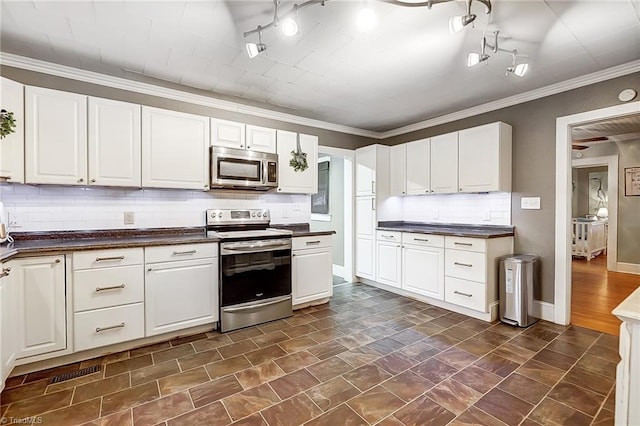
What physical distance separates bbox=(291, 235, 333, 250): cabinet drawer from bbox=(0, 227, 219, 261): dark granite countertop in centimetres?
92

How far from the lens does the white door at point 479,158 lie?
3382 millimetres

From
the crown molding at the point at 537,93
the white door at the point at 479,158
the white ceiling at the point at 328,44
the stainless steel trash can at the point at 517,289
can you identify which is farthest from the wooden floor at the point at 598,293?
the white ceiling at the point at 328,44

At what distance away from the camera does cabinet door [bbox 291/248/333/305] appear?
138 inches

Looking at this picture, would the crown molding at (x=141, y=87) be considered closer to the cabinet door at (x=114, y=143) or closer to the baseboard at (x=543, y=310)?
the cabinet door at (x=114, y=143)

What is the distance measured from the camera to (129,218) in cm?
303

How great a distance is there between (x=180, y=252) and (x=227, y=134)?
1375 millimetres

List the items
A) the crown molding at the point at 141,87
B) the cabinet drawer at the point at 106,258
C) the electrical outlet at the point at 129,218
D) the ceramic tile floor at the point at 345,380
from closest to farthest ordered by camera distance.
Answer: the ceramic tile floor at the point at 345,380 → the cabinet drawer at the point at 106,258 → the crown molding at the point at 141,87 → the electrical outlet at the point at 129,218

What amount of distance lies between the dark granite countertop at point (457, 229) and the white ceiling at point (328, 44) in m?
1.54

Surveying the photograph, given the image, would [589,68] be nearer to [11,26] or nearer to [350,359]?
[350,359]

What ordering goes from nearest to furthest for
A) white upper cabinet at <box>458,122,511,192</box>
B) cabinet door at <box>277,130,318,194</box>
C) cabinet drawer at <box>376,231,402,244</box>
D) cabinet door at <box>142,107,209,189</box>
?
1. cabinet door at <box>142,107,209,189</box>
2. white upper cabinet at <box>458,122,511,192</box>
3. cabinet door at <box>277,130,318,194</box>
4. cabinet drawer at <box>376,231,402,244</box>

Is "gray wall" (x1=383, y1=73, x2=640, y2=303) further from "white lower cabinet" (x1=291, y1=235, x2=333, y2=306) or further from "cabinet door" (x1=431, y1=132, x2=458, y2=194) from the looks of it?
"white lower cabinet" (x1=291, y1=235, x2=333, y2=306)

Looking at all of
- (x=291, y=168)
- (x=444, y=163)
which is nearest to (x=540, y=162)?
(x=444, y=163)

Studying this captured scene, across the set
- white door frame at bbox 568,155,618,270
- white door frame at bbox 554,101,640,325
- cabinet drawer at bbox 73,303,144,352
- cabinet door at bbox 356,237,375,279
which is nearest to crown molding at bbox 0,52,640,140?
white door frame at bbox 554,101,640,325

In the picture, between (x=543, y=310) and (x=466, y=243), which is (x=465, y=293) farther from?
(x=543, y=310)
